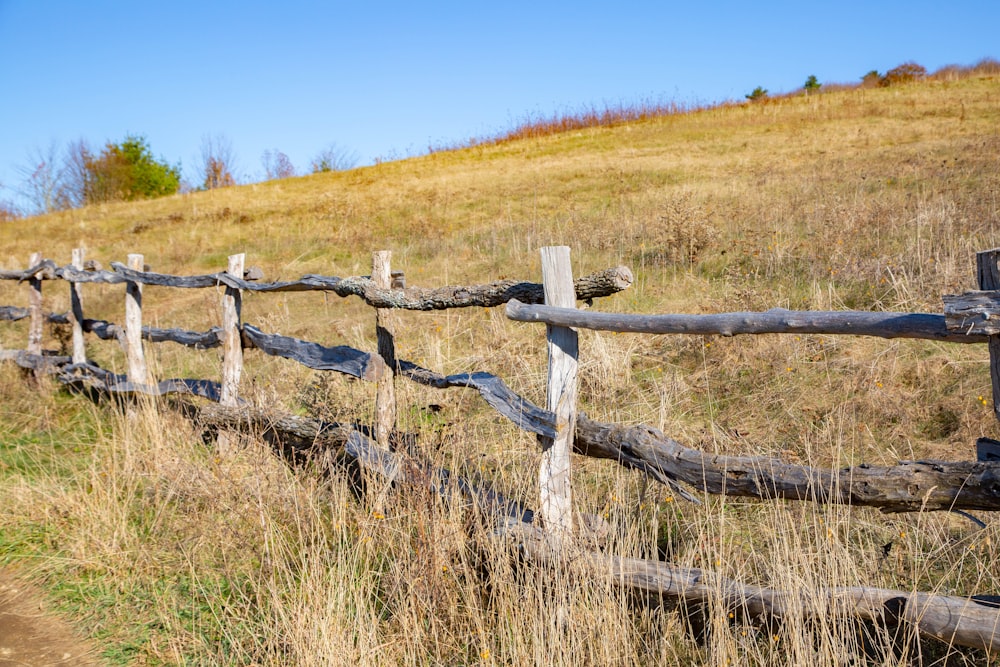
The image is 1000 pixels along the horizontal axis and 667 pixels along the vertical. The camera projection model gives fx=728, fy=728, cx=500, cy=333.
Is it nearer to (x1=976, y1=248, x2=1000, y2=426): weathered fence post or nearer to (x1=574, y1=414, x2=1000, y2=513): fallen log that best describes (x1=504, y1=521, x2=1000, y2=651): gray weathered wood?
(x1=574, y1=414, x2=1000, y2=513): fallen log

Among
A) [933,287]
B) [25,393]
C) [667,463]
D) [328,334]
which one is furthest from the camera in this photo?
[328,334]

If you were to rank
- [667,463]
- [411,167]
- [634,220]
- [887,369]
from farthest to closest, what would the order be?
[411,167] < [634,220] < [887,369] < [667,463]

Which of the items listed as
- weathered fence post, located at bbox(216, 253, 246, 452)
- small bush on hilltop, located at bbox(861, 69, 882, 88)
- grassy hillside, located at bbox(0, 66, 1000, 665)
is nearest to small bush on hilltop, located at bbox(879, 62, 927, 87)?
small bush on hilltop, located at bbox(861, 69, 882, 88)

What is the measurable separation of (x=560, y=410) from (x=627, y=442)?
36 cm

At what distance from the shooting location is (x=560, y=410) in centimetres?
Result: 359

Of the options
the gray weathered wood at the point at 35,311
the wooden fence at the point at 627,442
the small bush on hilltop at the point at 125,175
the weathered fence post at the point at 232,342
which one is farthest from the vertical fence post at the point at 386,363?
the small bush on hilltop at the point at 125,175

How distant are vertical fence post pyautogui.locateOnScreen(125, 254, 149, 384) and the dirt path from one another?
2.96 meters

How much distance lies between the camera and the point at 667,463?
133 inches

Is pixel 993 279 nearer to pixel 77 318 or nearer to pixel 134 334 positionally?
pixel 134 334

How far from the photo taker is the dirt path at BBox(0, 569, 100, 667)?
362 centimetres

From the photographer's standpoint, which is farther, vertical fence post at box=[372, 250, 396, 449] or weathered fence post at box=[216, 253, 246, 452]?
weathered fence post at box=[216, 253, 246, 452]

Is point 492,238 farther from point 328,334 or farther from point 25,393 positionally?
point 25,393

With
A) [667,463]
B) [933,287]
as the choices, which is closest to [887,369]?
[933,287]

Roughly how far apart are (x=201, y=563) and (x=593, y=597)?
7.66 ft
